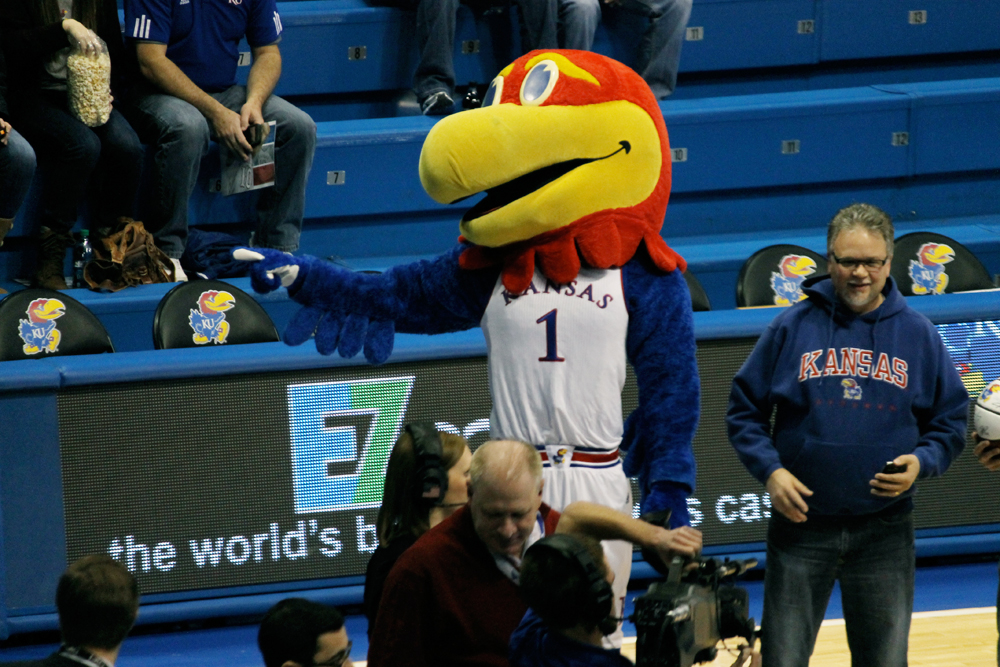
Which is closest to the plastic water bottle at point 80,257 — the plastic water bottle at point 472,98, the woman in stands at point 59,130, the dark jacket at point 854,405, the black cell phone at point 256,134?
the woman in stands at point 59,130

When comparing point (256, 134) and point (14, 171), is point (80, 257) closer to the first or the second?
point (14, 171)

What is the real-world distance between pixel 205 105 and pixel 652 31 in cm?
244

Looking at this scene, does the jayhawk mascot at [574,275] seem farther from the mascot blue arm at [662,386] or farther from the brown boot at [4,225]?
the brown boot at [4,225]

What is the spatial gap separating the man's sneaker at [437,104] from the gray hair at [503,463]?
14.4 ft

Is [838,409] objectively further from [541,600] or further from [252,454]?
[252,454]

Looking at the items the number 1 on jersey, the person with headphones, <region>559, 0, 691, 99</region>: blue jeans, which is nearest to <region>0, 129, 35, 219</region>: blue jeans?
<region>559, 0, 691, 99</region>: blue jeans

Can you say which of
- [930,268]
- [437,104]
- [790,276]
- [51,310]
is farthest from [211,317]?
[930,268]

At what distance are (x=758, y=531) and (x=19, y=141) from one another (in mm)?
3385

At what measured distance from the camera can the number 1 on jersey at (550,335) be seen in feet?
10.4

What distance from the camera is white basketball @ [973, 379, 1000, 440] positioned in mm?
A: 3484

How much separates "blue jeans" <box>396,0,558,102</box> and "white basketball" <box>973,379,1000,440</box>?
152 inches

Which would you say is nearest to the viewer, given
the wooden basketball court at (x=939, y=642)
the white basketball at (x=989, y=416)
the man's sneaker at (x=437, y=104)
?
the white basketball at (x=989, y=416)

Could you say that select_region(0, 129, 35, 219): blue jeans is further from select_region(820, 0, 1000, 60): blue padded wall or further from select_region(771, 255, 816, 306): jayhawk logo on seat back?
select_region(820, 0, 1000, 60): blue padded wall

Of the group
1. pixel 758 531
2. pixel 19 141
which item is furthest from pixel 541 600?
pixel 19 141
